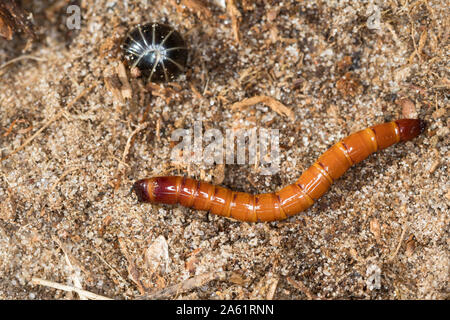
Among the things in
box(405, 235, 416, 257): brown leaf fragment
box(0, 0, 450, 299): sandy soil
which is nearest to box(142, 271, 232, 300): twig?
box(0, 0, 450, 299): sandy soil

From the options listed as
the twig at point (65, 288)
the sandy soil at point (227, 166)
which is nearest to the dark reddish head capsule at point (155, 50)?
the sandy soil at point (227, 166)

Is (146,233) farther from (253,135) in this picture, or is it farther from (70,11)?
(70,11)

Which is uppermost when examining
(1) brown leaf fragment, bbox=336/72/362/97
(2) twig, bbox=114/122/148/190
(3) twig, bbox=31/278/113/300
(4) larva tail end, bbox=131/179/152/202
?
(1) brown leaf fragment, bbox=336/72/362/97

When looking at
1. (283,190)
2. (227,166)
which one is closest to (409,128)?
(283,190)

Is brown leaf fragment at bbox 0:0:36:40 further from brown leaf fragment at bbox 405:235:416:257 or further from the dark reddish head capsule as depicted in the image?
brown leaf fragment at bbox 405:235:416:257

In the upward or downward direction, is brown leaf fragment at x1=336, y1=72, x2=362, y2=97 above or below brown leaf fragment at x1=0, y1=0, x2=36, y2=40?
below

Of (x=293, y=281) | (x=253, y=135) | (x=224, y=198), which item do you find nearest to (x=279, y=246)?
(x=293, y=281)
